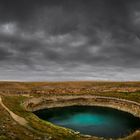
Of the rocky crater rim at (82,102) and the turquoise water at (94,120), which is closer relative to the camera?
the turquoise water at (94,120)

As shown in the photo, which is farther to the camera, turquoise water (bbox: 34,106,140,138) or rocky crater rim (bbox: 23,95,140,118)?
rocky crater rim (bbox: 23,95,140,118)

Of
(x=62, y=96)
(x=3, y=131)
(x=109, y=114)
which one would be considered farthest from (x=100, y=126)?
(x=62, y=96)

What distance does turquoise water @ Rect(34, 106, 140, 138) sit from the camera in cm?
6683

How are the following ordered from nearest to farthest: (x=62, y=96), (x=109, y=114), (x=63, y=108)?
(x=109, y=114)
(x=63, y=108)
(x=62, y=96)

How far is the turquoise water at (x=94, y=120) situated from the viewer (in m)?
66.8

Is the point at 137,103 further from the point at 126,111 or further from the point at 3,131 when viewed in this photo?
the point at 3,131

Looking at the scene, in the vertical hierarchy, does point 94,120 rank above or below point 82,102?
below

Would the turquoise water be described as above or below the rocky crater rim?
below

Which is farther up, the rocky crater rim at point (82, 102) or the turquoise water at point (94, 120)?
the rocky crater rim at point (82, 102)

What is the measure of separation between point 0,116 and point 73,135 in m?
17.0

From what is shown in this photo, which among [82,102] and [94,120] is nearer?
[94,120]

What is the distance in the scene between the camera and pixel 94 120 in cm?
8225


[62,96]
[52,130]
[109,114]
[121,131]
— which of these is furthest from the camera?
[62,96]

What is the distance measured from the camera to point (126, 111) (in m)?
94.9
